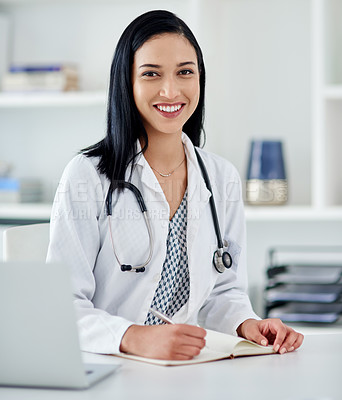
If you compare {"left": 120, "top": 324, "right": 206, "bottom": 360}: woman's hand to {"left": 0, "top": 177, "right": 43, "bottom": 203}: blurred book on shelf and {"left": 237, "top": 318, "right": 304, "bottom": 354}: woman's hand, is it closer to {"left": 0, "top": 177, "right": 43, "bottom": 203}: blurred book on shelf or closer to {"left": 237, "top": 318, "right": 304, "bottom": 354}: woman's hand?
{"left": 237, "top": 318, "right": 304, "bottom": 354}: woman's hand

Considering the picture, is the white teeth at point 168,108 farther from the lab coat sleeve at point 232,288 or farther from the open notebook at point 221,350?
the open notebook at point 221,350

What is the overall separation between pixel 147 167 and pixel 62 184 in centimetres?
20

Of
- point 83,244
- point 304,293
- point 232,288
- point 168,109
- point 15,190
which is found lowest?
point 304,293

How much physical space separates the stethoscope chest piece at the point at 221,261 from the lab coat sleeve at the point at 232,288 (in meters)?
0.05

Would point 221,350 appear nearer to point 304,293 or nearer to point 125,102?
point 125,102

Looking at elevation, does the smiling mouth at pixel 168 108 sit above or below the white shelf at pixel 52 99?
below

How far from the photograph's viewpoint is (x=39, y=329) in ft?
2.94

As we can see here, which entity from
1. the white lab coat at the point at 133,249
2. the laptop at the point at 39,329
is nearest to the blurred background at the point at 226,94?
the white lab coat at the point at 133,249

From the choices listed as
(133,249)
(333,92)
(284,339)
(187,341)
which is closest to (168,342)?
(187,341)

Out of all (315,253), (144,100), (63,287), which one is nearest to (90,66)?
(315,253)

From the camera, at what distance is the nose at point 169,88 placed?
1.48 m

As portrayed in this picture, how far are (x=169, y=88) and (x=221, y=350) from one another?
614mm

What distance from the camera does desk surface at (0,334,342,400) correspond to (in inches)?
35.7

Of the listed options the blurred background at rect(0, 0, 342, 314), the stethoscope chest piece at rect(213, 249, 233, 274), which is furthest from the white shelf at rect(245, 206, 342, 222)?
the stethoscope chest piece at rect(213, 249, 233, 274)
